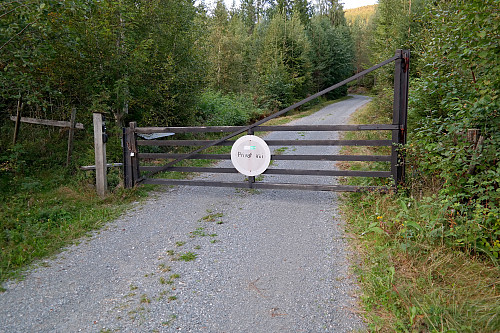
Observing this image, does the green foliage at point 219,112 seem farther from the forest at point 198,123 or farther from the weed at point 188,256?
the weed at point 188,256

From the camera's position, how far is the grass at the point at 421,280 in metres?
3.13

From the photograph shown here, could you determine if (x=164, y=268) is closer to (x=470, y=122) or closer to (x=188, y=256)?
(x=188, y=256)

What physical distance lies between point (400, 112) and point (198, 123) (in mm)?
9234

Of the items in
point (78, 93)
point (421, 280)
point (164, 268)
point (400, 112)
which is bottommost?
point (164, 268)

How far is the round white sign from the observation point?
747 cm

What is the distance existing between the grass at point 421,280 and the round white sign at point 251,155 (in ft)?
8.43

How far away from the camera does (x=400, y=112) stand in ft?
21.4

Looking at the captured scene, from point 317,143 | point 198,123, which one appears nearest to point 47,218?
point 317,143

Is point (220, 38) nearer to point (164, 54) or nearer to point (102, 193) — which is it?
point (164, 54)

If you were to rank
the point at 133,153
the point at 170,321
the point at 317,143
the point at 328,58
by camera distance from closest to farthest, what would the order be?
the point at 170,321
the point at 317,143
the point at 133,153
the point at 328,58

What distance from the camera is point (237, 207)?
6.96 meters

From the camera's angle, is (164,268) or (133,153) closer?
(164,268)

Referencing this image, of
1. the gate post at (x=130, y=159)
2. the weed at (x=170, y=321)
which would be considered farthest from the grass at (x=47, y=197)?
the weed at (x=170, y=321)

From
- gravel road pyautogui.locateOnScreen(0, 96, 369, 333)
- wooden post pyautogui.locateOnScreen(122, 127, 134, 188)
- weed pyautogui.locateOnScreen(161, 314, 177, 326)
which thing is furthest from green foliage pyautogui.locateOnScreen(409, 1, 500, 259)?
wooden post pyautogui.locateOnScreen(122, 127, 134, 188)
